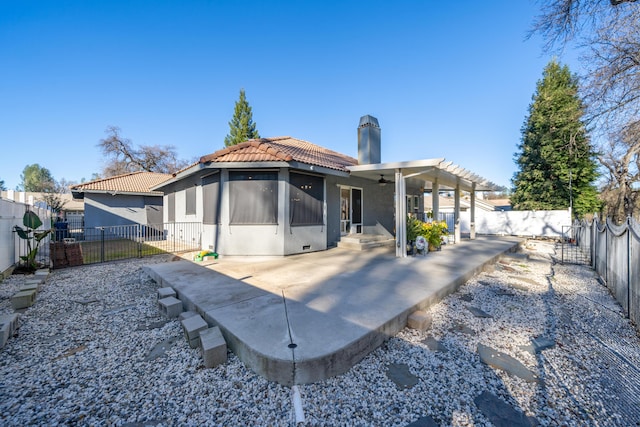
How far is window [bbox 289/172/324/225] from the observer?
7.73m

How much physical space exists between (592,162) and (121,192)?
3189cm

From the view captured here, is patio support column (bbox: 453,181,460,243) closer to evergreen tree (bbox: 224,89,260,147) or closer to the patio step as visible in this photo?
the patio step

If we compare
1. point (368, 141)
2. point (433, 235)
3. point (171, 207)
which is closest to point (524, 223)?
point (433, 235)

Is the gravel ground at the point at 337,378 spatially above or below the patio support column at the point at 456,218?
below

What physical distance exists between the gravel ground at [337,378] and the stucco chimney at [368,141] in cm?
709

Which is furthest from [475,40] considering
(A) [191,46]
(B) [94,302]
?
(B) [94,302]

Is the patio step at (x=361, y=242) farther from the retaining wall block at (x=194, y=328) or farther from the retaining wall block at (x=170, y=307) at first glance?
the retaining wall block at (x=194, y=328)

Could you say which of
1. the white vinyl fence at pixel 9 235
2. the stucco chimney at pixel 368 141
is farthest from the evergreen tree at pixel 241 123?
the white vinyl fence at pixel 9 235

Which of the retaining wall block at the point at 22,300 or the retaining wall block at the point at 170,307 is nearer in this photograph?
the retaining wall block at the point at 170,307

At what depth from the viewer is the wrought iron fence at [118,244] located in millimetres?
7312

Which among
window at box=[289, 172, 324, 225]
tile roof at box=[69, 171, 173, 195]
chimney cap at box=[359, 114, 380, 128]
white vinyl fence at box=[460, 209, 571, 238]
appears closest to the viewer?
window at box=[289, 172, 324, 225]

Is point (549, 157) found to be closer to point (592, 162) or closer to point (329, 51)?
point (592, 162)

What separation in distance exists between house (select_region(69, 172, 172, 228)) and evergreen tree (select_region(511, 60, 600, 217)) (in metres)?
26.4

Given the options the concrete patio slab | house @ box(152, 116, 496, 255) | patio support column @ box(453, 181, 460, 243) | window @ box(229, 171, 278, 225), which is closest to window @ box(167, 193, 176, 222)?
house @ box(152, 116, 496, 255)
